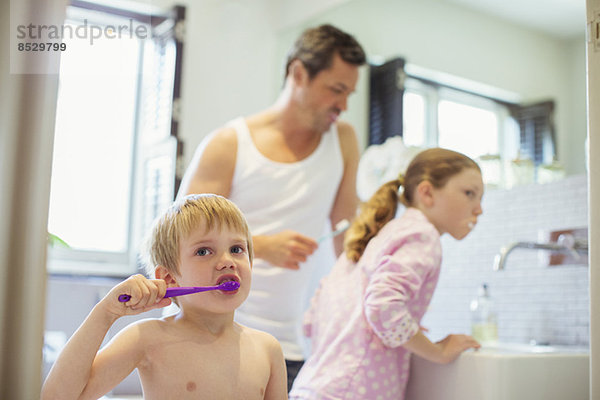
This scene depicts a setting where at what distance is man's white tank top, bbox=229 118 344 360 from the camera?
133 cm

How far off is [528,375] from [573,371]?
5.3 inches

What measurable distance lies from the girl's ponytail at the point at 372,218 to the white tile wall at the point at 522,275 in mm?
516

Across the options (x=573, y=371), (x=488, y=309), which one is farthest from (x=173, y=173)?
(x=573, y=371)

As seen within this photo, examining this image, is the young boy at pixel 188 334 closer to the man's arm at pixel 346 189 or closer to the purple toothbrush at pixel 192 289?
the purple toothbrush at pixel 192 289

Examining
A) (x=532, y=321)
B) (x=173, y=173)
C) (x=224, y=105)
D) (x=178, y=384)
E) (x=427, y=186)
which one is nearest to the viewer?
(x=178, y=384)

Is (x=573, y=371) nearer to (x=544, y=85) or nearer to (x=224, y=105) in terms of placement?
(x=544, y=85)

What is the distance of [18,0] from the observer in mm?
483

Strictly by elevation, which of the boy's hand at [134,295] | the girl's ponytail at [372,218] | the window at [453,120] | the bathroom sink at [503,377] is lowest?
the bathroom sink at [503,377]

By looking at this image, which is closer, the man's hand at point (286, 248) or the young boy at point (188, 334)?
the young boy at point (188, 334)

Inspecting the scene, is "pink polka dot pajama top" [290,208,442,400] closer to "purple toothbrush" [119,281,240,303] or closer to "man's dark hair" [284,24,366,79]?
"purple toothbrush" [119,281,240,303]

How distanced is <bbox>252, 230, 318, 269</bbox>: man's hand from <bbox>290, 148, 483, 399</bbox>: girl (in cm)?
7

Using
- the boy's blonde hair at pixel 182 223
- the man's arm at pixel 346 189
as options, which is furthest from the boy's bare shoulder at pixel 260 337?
the man's arm at pixel 346 189

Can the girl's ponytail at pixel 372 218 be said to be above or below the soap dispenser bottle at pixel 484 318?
above

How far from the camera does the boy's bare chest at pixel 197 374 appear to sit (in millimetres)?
726
